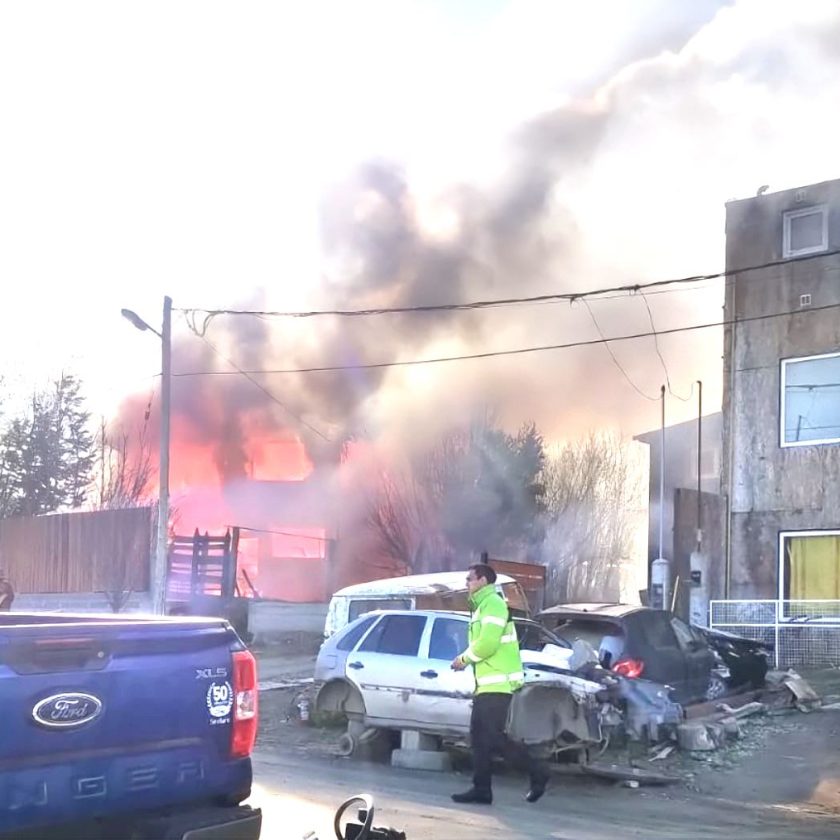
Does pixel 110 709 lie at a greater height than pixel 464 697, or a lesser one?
greater

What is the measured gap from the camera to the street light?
16578mm

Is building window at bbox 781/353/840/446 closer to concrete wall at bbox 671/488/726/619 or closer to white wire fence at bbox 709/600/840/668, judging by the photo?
concrete wall at bbox 671/488/726/619

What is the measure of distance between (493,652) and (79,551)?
20919 mm

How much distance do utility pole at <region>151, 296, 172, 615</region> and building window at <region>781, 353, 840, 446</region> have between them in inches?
387

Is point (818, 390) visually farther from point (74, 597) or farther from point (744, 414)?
point (74, 597)

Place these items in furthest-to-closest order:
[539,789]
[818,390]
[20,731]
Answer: [818,390] → [539,789] → [20,731]

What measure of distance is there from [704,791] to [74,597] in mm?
20026

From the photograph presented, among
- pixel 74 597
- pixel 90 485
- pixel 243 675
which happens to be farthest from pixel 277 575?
pixel 243 675

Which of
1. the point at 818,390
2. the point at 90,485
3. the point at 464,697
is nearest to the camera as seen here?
the point at 464,697

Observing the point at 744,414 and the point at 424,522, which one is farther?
the point at 424,522

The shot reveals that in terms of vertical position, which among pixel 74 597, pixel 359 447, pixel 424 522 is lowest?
pixel 74 597

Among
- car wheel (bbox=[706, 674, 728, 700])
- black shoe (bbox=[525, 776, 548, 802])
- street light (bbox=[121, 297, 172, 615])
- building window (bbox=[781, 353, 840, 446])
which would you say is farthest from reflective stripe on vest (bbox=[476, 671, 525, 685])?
street light (bbox=[121, 297, 172, 615])

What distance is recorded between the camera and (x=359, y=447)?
29750 mm

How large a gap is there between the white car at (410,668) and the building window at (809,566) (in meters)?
6.59
